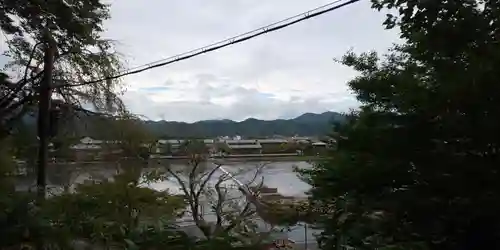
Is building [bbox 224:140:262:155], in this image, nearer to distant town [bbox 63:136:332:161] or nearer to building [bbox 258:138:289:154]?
distant town [bbox 63:136:332:161]

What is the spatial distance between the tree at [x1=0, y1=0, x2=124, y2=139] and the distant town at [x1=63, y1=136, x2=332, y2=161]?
0.94 m

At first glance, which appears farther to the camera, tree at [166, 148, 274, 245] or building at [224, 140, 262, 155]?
tree at [166, 148, 274, 245]

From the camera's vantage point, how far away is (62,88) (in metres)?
7.51

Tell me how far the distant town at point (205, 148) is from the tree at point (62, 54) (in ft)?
3.09

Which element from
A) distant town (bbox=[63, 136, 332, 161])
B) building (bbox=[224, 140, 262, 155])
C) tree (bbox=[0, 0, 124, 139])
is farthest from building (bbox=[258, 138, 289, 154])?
tree (bbox=[0, 0, 124, 139])

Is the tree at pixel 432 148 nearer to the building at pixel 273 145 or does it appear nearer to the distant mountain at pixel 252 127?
the distant mountain at pixel 252 127

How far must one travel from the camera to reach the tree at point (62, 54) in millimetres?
6344

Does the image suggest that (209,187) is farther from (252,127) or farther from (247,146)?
(252,127)

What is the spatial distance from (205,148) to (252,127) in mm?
4720

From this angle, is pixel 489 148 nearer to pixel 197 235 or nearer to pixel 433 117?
pixel 433 117

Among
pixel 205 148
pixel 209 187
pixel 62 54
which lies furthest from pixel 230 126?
pixel 209 187

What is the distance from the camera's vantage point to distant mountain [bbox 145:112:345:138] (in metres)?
4.25

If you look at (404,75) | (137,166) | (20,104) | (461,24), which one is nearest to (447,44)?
(461,24)

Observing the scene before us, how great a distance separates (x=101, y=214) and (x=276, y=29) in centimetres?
163
